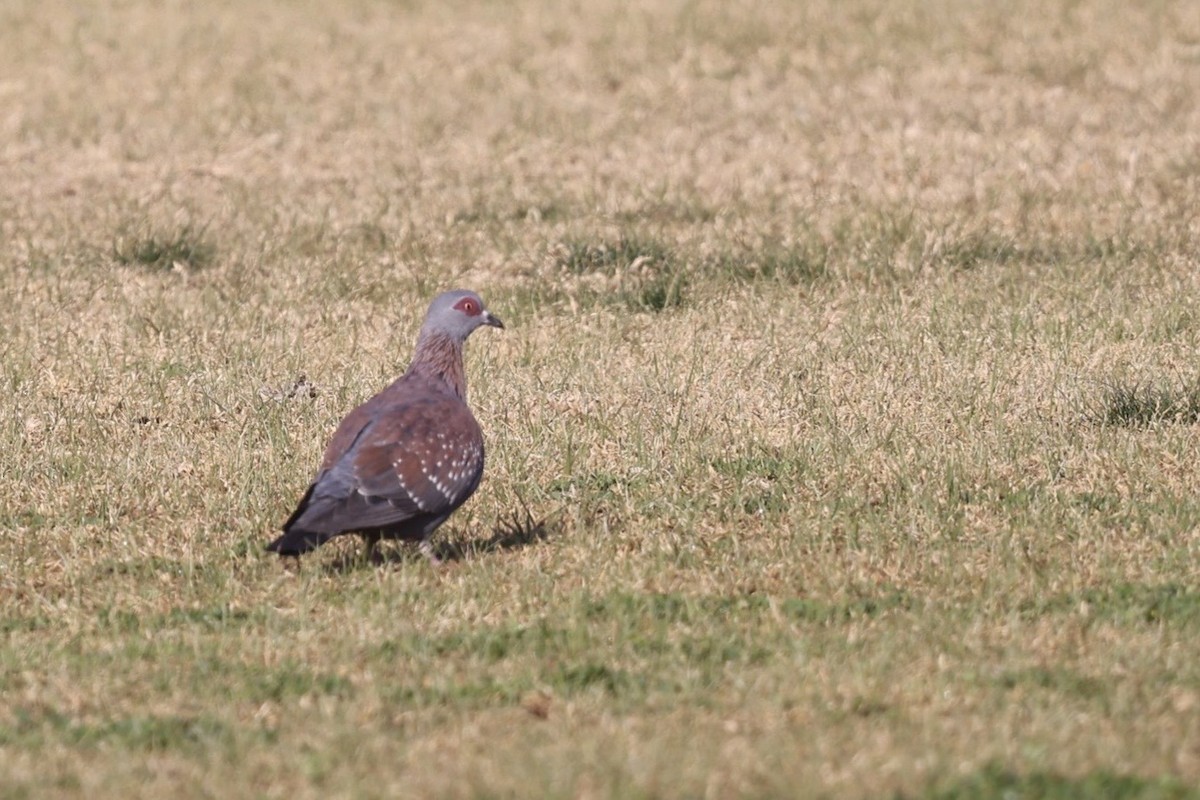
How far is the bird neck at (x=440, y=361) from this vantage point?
894 centimetres

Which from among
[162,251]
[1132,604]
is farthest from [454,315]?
[162,251]

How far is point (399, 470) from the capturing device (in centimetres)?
799

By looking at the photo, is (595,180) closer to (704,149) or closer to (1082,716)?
(704,149)

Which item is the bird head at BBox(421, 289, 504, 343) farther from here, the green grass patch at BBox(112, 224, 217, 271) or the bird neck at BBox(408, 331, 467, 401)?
the green grass patch at BBox(112, 224, 217, 271)

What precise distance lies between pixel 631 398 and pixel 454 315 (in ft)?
A: 7.26

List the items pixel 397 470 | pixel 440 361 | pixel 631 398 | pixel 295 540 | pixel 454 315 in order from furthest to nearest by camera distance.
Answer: pixel 631 398 < pixel 454 315 < pixel 440 361 < pixel 397 470 < pixel 295 540

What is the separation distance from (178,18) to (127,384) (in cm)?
1343

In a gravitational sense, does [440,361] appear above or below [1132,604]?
above

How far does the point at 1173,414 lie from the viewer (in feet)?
34.0

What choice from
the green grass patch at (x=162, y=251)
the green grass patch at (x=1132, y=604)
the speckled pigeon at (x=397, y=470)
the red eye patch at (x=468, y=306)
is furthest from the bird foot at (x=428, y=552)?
the green grass patch at (x=162, y=251)

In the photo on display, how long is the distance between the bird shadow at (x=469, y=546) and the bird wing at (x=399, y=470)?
14.9 inches

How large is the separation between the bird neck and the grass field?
701 millimetres

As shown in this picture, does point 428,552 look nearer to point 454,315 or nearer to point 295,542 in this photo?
point 295,542

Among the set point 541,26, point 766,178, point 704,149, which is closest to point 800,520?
point 766,178
